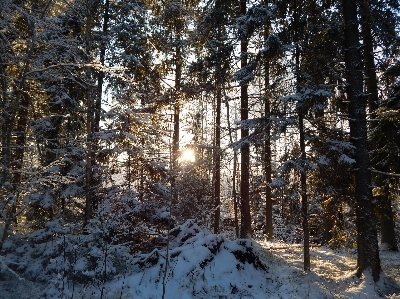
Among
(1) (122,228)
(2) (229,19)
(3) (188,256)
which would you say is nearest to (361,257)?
(3) (188,256)

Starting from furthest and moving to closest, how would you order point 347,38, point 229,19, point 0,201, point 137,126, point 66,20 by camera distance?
point 229,19, point 66,20, point 137,126, point 347,38, point 0,201

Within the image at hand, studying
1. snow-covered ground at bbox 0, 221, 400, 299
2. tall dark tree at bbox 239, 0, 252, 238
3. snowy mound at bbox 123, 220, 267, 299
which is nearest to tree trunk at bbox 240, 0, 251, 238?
tall dark tree at bbox 239, 0, 252, 238

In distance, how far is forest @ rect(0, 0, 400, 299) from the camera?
792 cm

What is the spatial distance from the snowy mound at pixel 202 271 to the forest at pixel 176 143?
1.9 inches

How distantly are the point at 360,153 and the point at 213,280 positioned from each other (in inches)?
233

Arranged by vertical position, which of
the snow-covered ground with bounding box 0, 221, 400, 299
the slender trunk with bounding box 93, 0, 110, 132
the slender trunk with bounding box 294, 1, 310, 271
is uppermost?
the slender trunk with bounding box 93, 0, 110, 132

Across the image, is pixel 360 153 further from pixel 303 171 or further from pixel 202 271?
pixel 202 271

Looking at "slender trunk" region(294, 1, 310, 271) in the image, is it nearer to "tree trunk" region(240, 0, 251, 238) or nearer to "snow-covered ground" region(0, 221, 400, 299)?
"snow-covered ground" region(0, 221, 400, 299)

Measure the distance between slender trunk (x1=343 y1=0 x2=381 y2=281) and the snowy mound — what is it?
3.15 m

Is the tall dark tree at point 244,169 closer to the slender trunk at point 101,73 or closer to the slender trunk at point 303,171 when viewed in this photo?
the slender trunk at point 303,171

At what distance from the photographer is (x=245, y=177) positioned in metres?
13.1

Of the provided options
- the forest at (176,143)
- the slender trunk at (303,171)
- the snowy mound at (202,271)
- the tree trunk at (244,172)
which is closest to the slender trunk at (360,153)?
the forest at (176,143)

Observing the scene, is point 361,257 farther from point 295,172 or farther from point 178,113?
point 178,113

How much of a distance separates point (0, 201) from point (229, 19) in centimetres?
1191
